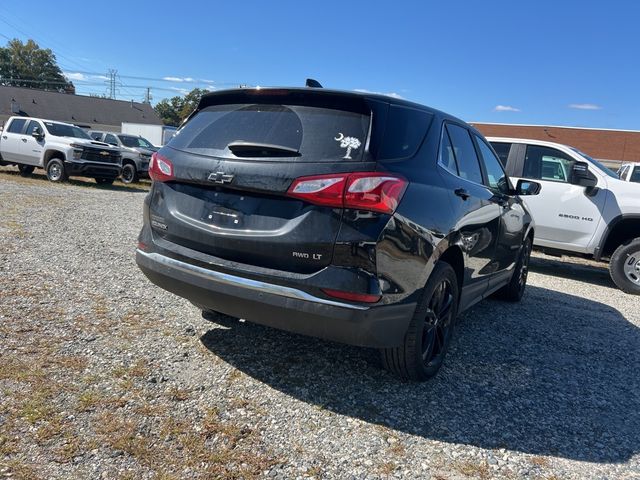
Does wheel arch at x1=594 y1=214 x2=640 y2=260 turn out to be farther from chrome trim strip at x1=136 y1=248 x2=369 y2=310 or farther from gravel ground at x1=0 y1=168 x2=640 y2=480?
chrome trim strip at x1=136 y1=248 x2=369 y2=310

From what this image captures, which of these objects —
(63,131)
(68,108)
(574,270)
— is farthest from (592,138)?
(68,108)

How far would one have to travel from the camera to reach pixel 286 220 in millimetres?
2854

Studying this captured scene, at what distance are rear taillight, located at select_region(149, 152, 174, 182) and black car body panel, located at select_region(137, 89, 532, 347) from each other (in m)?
0.03

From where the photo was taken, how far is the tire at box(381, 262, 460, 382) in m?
3.24

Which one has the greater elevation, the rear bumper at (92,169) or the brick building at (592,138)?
the brick building at (592,138)

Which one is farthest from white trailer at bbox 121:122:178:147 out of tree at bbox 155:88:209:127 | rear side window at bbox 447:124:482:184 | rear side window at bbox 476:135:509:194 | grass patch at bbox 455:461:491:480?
tree at bbox 155:88:209:127

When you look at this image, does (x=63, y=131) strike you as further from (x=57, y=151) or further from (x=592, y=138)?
(x=592, y=138)

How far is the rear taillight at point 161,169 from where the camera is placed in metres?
3.36

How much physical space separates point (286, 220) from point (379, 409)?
133 cm

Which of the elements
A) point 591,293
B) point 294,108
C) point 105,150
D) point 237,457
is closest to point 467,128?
point 294,108

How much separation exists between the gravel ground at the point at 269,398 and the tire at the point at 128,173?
564 inches

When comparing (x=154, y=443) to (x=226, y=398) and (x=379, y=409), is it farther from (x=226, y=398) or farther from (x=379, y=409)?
(x=379, y=409)

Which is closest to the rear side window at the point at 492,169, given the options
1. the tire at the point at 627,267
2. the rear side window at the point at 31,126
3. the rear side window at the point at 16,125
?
the tire at the point at 627,267

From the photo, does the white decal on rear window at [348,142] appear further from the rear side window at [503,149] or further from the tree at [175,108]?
the tree at [175,108]
